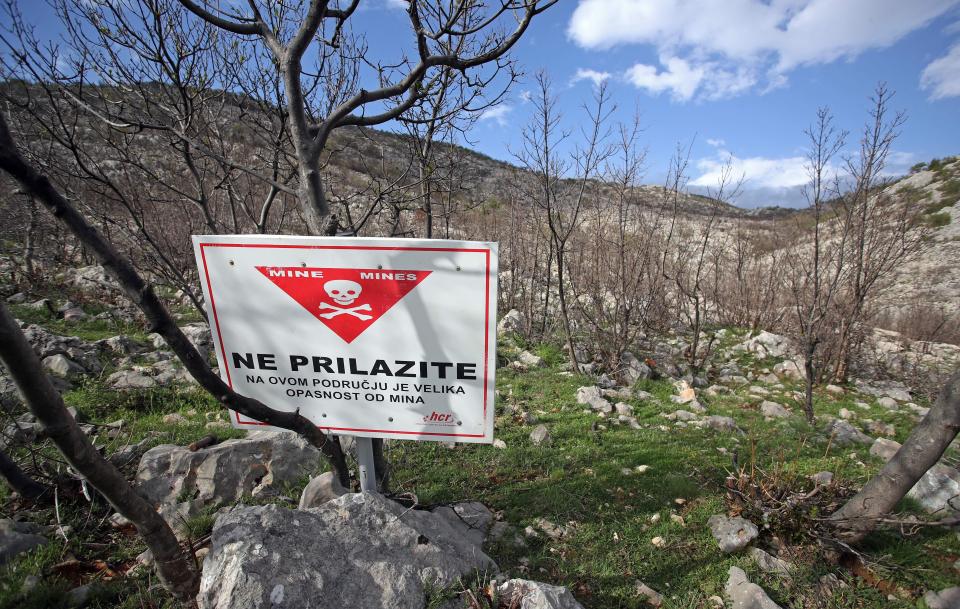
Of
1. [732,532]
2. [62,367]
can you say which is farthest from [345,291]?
[62,367]

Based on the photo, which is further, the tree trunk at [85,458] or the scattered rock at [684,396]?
the scattered rock at [684,396]

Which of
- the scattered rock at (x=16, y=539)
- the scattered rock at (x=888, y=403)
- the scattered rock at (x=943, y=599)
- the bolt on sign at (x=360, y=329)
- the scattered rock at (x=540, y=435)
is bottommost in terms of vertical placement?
the scattered rock at (x=888, y=403)

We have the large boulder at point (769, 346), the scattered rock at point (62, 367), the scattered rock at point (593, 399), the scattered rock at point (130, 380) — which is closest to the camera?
the scattered rock at point (130, 380)

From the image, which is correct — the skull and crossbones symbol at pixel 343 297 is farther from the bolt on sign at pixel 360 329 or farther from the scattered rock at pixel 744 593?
the scattered rock at pixel 744 593

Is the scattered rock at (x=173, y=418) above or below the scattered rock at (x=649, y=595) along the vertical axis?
above

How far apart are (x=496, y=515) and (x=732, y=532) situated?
1.60m

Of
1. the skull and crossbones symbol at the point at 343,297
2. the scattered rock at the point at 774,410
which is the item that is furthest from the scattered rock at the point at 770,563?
the scattered rock at the point at 774,410

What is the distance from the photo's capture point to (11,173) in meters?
1.32

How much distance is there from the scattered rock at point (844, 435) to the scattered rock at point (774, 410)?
0.55 meters

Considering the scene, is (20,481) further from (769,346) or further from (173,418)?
(769,346)

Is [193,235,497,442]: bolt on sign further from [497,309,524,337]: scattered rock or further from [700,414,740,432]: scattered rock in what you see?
[497,309,524,337]: scattered rock

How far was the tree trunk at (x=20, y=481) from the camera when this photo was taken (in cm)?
252

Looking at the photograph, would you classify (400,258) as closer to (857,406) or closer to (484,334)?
(484,334)

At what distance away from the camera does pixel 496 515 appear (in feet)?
9.80
